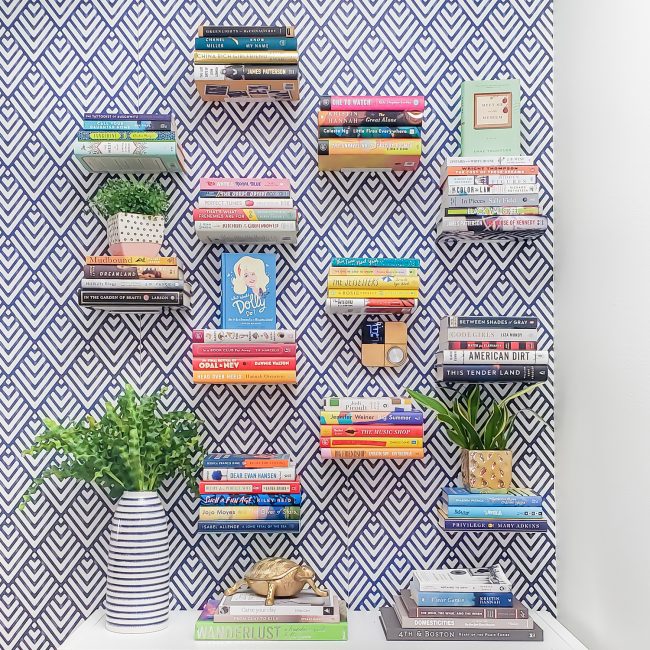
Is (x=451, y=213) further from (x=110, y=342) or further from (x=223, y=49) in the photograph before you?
(x=110, y=342)

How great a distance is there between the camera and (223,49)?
221 centimetres

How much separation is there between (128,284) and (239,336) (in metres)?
0.32

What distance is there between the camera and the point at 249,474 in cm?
211

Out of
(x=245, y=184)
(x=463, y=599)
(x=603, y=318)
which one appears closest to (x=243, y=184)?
(x=245, y=184)

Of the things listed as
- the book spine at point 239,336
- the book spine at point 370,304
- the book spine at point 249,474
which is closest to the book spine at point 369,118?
the book spine at point 370,304

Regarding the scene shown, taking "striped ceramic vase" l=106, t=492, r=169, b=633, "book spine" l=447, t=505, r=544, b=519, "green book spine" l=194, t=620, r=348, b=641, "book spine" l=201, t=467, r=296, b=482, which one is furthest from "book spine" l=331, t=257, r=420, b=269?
"green book spine" l=194, t=620, r=348, b=641

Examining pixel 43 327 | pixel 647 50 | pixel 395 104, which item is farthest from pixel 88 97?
pixel 647 50

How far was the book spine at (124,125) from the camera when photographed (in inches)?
86.0

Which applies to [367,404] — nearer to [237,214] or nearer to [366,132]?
[237,214]

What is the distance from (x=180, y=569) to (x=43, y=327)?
2.57ft

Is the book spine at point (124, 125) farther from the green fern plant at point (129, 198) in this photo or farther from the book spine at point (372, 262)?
the book spine at point (372, 262)

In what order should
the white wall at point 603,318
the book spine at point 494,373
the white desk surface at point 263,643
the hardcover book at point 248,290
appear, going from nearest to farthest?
the white wall at point 603,318
the white desk surface at point 263,643
the book spine at point 494,373
the hardcover book at point 248,290

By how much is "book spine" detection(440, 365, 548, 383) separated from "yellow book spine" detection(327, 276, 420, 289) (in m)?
0.24

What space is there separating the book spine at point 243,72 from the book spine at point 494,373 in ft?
2.97
